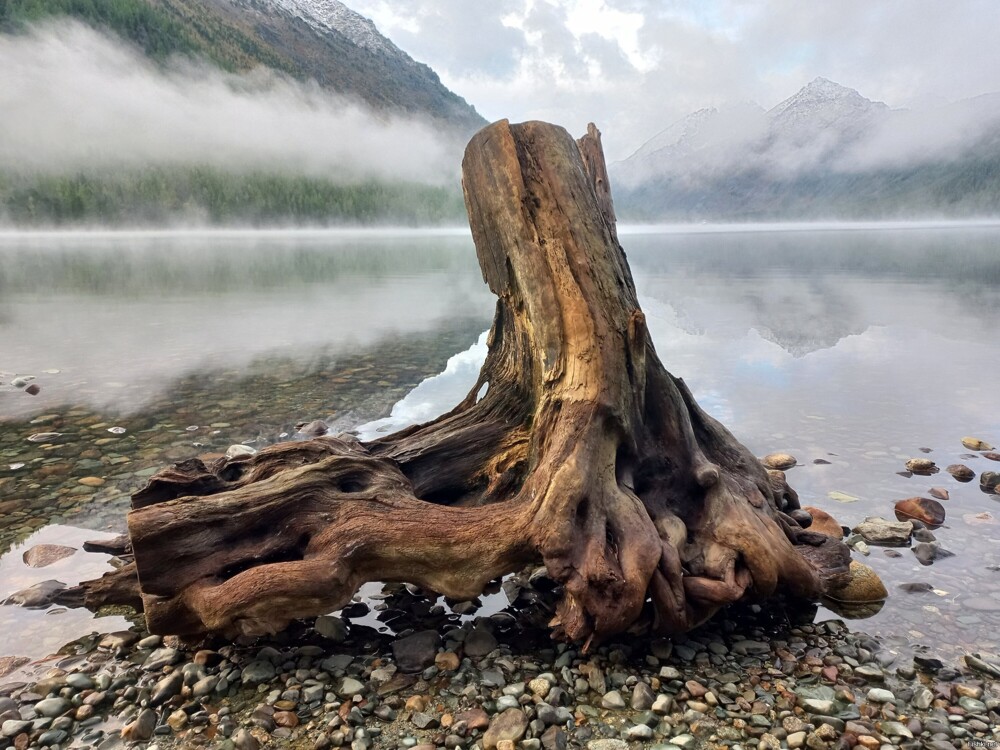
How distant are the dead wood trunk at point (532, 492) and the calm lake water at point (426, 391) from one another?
111 cm

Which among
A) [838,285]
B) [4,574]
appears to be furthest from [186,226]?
[4,574]

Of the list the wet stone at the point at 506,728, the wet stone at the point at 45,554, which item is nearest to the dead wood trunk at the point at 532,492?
the wet stone at the point at 506,728

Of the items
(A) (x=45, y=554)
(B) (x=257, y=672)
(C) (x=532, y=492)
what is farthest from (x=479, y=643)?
(A) (x=45, y=554)

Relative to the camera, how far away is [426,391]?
12328 millimetres

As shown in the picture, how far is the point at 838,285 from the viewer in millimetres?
32531

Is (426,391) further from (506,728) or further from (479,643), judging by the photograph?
(506,728)

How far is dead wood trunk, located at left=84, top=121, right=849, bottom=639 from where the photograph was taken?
4.29 meters

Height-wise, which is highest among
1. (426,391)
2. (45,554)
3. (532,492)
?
(532,492)

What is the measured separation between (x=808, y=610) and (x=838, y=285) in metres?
31.8

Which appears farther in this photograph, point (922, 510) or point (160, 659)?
point (922, 510)

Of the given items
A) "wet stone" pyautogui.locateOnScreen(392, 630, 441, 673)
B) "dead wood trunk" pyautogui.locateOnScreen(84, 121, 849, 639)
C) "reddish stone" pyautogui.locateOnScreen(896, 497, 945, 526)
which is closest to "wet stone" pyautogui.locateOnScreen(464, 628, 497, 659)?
"wet stone" pyautogui.locateOnScreen(392, 630, 441, 673)

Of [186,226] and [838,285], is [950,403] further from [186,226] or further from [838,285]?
[186,226]

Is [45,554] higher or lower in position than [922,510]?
lower

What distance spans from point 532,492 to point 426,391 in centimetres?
776
